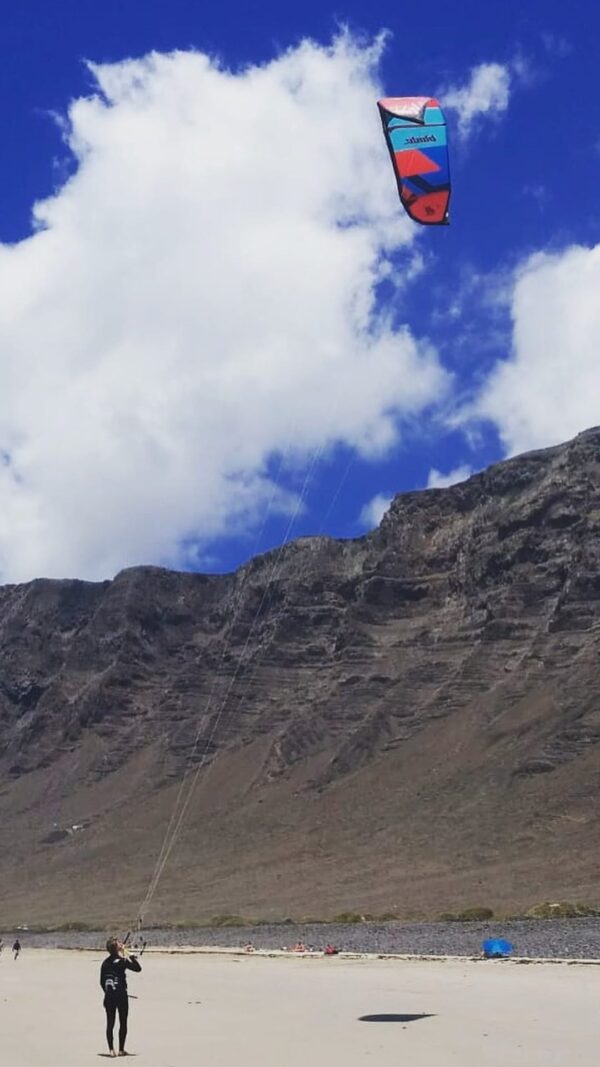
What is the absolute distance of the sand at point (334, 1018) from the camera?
13.3 metres

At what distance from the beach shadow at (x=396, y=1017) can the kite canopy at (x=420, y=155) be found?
1246 cm

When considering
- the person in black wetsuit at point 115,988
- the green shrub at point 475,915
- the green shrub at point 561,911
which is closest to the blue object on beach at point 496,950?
the person in black wetsuit at point 115,988

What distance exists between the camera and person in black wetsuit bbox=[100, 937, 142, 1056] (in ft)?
46.3

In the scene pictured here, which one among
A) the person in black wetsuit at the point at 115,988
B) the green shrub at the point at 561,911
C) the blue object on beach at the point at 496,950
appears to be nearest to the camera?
the person in black wetsuit at the point at 115,988

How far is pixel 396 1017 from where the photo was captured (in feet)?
56.5

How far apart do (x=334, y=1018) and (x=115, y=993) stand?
178 inches

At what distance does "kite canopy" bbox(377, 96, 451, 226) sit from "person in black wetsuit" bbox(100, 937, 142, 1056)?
1262 cm

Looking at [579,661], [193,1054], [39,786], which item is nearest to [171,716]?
[39,786]

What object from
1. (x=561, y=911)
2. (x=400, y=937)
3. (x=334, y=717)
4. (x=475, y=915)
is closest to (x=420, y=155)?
(x=400, y=937)

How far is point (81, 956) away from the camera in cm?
5006

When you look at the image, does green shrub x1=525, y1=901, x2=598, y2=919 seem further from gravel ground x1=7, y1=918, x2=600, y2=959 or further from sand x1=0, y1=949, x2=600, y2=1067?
sand x1=0, y1=949, x2=600, y2=1067

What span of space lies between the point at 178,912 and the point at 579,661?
129 feet

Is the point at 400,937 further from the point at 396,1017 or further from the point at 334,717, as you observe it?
the point at 334,717

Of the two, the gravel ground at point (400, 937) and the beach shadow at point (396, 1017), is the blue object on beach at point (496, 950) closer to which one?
the gravel ground at point (400, 937)
